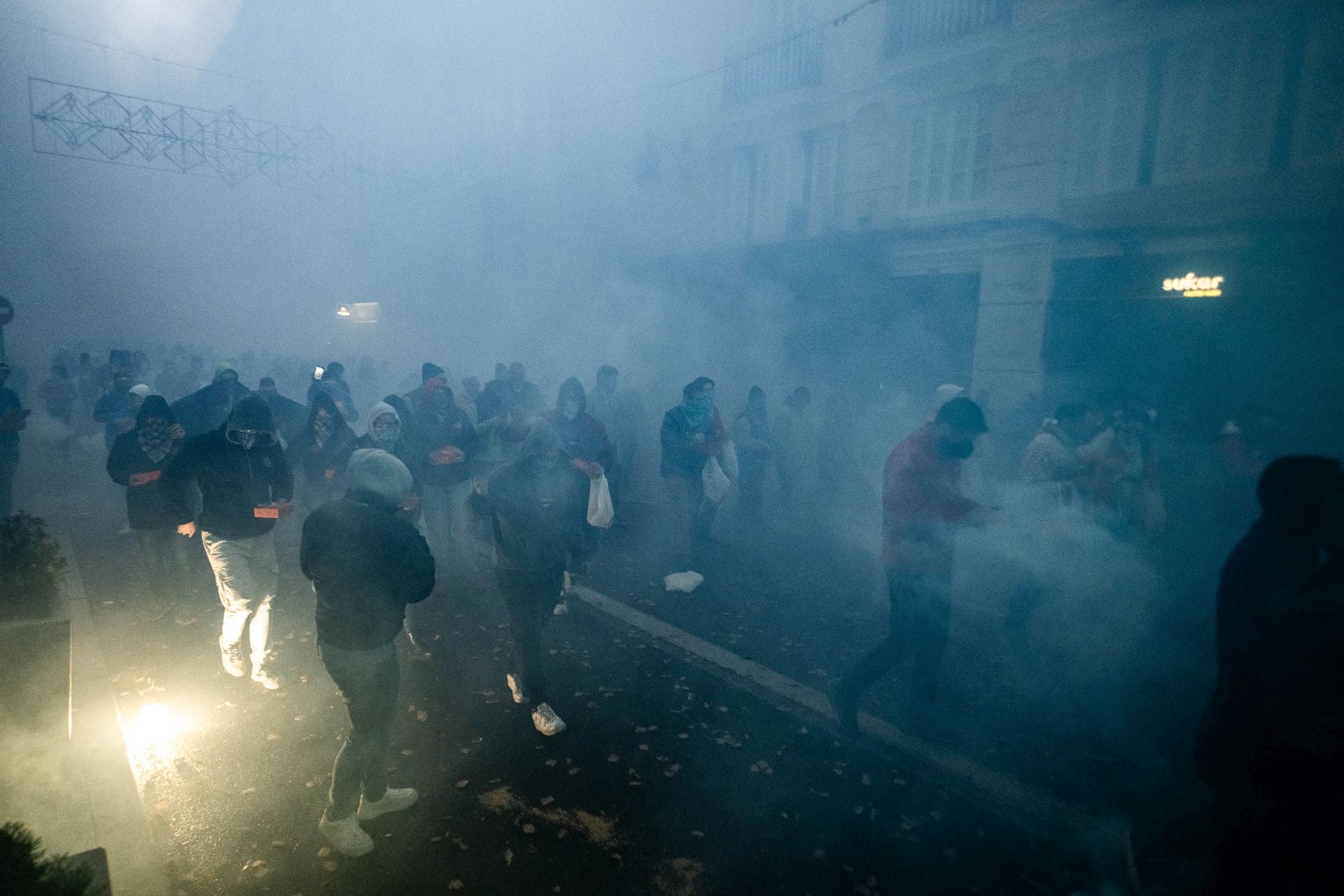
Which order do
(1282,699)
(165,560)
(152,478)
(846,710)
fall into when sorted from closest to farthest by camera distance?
(1282,699)
(846,710)
(152,478)
(165,560)

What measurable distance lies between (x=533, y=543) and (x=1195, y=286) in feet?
29.9

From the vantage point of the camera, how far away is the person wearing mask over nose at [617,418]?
812cm

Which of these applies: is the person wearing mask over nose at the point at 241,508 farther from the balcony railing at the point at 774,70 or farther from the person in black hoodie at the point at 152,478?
the balcony railing at the point at 774,70

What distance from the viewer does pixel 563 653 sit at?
4.77 metres

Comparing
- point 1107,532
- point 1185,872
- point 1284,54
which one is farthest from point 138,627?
point 1284,54

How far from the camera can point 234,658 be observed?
4.16 metres

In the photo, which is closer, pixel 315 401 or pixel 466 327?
pixel 315 401

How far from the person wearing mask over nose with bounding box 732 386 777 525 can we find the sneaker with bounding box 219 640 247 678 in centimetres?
562

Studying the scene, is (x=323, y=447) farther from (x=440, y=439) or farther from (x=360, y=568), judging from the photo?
(x=360, y=568)

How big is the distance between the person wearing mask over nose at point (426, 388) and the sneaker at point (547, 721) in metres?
3.13

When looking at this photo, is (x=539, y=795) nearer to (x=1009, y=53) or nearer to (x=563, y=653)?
(x=563, y=653)

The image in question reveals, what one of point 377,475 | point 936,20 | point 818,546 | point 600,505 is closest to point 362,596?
point 377,475

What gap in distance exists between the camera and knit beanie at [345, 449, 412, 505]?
271cm

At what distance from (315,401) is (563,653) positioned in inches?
126
